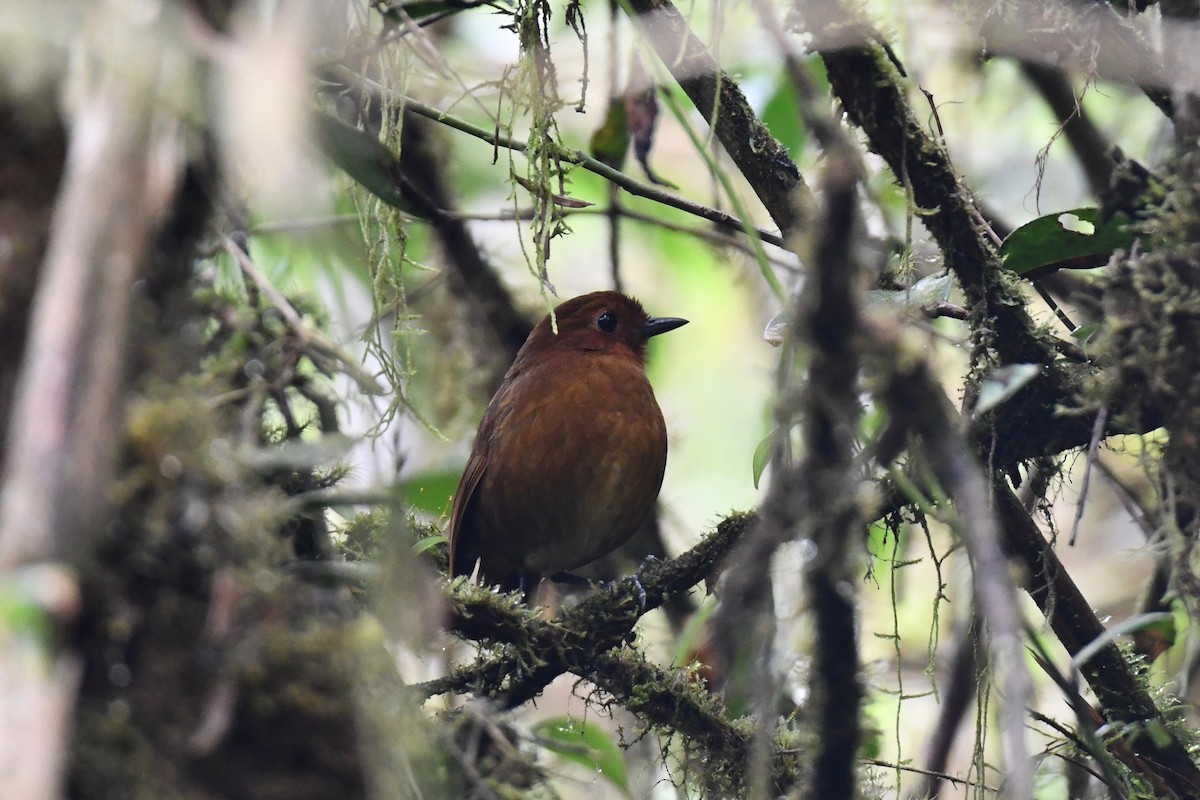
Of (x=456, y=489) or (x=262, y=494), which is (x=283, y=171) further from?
(x=456, y=489)

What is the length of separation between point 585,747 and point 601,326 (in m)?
2.13

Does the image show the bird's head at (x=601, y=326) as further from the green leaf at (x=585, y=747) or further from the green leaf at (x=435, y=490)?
the green leaf at (x=585, y=747)

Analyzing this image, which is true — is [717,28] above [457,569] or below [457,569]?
above

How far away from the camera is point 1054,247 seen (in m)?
2.48

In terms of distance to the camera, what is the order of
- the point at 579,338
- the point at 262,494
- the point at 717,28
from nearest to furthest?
the point at 262,494
the point at 717,28
the point at 579,338

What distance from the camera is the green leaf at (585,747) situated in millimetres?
2627

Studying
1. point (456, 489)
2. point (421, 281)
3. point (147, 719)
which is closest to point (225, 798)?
point (147, 719)

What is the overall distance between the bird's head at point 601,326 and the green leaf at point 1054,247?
2.04 metres

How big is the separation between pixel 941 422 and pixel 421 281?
3625mm


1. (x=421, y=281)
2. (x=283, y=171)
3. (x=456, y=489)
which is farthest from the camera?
(x=421, y=281)

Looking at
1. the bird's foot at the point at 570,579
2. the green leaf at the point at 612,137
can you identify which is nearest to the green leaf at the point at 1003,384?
the green leaf at the point at 612,137

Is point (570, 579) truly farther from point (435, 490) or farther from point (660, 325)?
point (660, 325)

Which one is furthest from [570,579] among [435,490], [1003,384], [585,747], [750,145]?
[1003,384]

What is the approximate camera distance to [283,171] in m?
1.36
